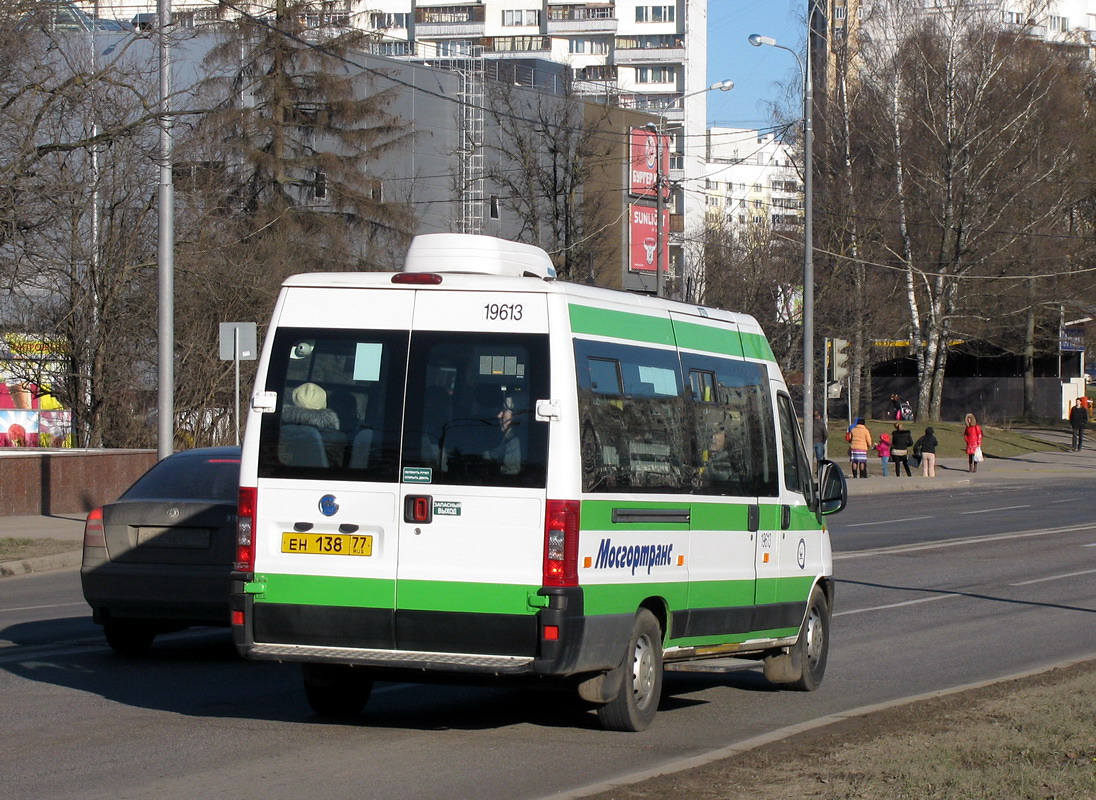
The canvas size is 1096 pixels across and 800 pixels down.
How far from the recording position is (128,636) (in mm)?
10781

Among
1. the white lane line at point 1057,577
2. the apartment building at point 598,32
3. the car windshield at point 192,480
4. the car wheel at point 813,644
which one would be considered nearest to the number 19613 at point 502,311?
the car wheel at point 813,644

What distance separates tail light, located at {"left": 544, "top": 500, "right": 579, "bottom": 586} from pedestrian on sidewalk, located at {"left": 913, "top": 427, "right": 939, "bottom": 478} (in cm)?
3285

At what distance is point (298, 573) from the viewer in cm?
754

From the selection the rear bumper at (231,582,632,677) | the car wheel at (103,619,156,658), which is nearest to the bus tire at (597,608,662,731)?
the rear bumper at (231,582,632,677)

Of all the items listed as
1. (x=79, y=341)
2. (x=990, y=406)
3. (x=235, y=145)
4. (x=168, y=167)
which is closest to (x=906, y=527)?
(x=168, y=167)

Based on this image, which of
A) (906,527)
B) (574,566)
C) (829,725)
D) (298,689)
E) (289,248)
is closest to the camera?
(574,566)

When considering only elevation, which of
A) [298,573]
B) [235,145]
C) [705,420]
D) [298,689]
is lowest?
[298,689]

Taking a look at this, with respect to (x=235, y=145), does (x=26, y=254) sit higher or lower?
lower

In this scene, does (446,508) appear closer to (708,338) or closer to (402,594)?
(402,594)

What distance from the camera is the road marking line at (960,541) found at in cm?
1936

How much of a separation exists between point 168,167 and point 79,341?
8.77 metres

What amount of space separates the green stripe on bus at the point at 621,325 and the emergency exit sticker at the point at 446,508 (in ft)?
3.51

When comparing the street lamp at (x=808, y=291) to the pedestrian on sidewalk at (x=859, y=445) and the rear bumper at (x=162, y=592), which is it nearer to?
the pedestrian on sidewalk at (x=859, y=445)

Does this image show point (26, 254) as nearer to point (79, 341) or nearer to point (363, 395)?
point (79, 341)
